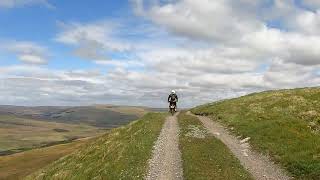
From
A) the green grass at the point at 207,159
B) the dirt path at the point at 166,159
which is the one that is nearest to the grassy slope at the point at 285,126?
the green grass at the point at 207,159

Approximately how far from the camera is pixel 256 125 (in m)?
42.8

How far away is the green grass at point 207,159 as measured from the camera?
2572 cm

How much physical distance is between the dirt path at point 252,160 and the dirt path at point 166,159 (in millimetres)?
4455

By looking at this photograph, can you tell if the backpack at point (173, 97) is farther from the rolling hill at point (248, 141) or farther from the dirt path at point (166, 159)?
the dirt path at point (166, 159)

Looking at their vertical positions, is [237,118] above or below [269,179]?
above

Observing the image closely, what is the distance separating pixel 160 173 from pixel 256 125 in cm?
1830

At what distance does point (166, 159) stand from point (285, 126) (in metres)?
14.3

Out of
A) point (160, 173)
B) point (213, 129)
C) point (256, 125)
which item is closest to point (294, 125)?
point (256, 125)

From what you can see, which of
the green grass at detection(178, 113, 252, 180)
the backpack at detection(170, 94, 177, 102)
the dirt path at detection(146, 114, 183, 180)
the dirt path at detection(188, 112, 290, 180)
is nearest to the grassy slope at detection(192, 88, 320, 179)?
the dirt path at detection(188, 112, 290, 180)

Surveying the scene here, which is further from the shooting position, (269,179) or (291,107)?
(291,107)

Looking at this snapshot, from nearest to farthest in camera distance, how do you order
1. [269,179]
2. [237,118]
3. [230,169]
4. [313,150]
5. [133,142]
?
1. [269,179]
2. [230,169]
3. [313,150]
4. [133,142]
5. [237,118]

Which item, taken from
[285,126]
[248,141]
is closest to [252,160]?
[248,141]

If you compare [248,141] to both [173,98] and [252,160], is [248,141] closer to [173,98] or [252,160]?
[252,160]

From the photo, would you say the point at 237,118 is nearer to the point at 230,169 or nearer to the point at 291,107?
the point at 291,107
